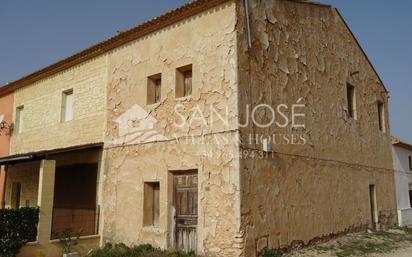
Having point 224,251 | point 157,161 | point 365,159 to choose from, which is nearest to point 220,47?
point 157,161

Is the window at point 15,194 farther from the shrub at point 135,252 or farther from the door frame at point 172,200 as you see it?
the door frame at point 172,200

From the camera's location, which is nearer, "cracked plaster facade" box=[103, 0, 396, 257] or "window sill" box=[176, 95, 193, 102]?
"cracked plaster facade" box=[103, 0, 396, 257]

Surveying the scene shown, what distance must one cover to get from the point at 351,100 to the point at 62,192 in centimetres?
1121

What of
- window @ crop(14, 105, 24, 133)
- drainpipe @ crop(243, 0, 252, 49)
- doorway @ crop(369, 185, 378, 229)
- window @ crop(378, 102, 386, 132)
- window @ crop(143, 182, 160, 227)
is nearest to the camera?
drainpipe @ crop(243, 0, 252, 49)

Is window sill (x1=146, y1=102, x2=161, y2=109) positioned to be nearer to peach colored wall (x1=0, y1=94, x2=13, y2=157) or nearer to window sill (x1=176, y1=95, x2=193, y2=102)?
window sill (x1=176, y1=95, x2=193, y2=102)

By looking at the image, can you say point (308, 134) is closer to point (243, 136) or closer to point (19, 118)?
point (243, 136)

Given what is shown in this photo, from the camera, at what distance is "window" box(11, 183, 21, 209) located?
1552 centimetres

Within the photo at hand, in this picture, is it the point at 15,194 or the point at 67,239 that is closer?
the point at 67,239

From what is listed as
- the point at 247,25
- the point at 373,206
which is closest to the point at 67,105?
the point at 247,25

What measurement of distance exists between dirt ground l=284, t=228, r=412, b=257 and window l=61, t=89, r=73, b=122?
29.5 ft

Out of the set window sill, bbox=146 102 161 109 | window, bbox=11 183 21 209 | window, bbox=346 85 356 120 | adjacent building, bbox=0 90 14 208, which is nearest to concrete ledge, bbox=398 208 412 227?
window, bbox=346 85 356 120

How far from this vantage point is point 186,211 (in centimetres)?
901

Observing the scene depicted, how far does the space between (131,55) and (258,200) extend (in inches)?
226

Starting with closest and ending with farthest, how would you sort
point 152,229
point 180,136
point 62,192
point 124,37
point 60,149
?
point 180,136 → point 152,229 → point 60,149 → point 124,37 → point 62,192
